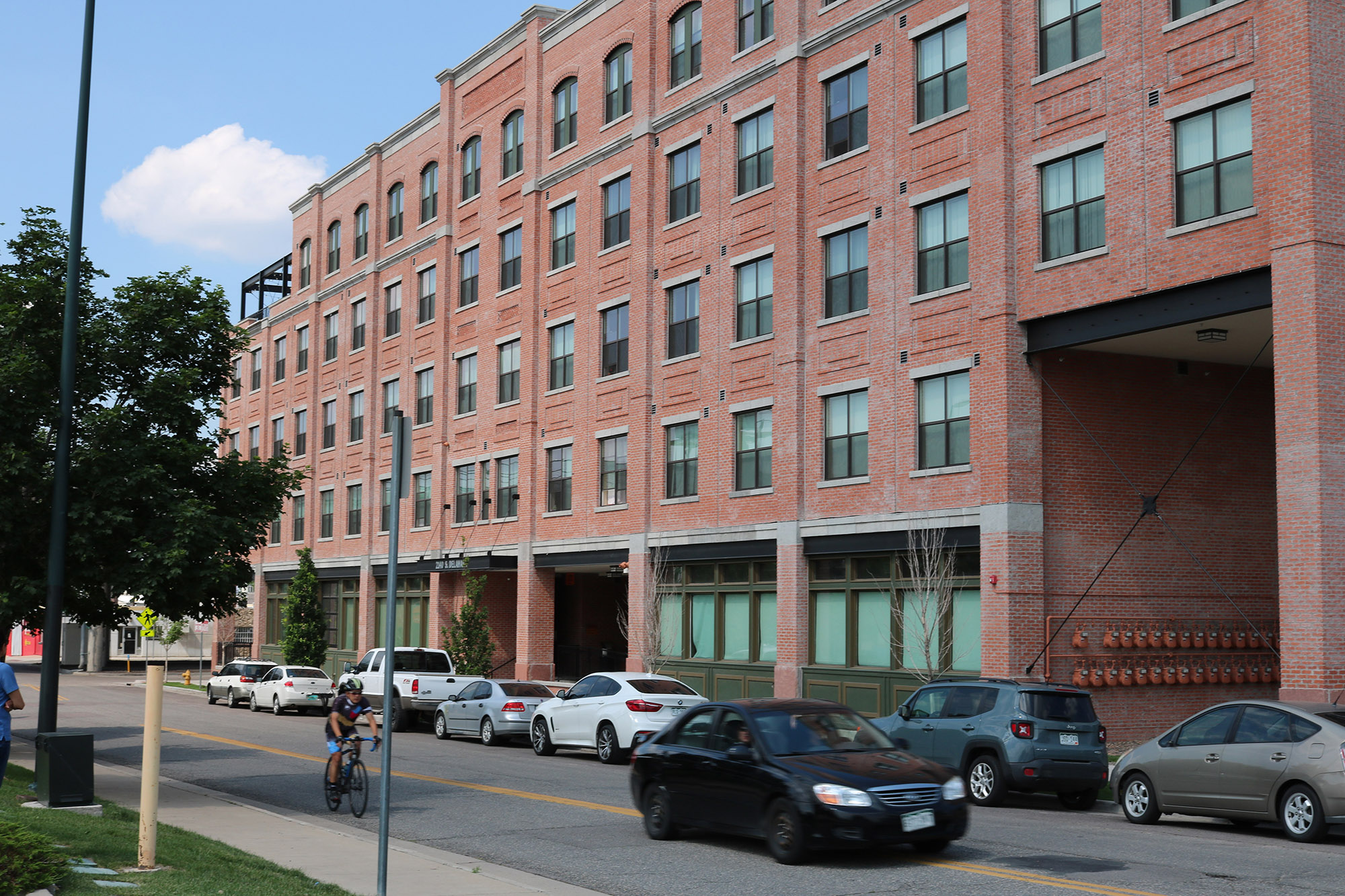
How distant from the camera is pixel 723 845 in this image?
45.5 ft

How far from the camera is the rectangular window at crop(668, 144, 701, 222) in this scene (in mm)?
35281

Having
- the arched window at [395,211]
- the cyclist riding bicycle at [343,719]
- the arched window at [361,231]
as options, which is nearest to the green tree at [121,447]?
the cyclist riding bicycle at [343,719]

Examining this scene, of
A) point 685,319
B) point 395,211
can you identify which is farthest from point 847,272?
point 395,211

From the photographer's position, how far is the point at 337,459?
54.7m

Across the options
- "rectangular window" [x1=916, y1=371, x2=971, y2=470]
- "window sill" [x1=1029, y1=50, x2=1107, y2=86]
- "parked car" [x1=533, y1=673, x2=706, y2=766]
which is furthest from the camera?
"rectangular window" [x1=916, y1=371, x2=971, y2=470]

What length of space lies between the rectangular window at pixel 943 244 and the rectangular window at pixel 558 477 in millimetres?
14357

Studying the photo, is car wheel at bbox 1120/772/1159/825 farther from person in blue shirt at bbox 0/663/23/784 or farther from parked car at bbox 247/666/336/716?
parked car at bbox 247/666/336/716

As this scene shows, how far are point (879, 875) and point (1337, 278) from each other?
14175mm

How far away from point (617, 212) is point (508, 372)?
714 centimetres

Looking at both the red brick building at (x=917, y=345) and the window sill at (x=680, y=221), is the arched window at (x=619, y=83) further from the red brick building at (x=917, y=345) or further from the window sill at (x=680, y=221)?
the window sill at (x=680, y=221)

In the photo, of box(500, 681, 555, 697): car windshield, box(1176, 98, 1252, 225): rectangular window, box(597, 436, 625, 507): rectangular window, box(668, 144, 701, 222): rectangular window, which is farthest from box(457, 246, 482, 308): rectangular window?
box(1176, 98, 1252, 225): rectangular window

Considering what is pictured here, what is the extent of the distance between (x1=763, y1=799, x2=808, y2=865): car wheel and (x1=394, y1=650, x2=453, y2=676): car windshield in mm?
21451

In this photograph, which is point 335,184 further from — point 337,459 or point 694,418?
point 694,418

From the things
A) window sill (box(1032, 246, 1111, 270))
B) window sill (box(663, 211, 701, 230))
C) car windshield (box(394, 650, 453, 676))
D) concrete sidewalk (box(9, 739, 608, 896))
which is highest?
window sill (box(663, 211, 701, 230))
